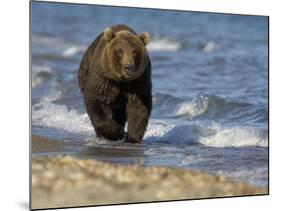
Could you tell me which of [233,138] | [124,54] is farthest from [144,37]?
[233,138]

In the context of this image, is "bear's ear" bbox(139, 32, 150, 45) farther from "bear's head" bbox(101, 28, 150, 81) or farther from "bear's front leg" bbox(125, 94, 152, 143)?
"bear's front leg" bbox(125, 94, 152, 143)

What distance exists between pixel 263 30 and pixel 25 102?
94.9 inches

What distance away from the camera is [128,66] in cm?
735

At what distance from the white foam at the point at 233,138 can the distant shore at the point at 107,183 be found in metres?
0.40

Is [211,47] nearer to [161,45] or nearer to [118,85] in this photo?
[161,45]

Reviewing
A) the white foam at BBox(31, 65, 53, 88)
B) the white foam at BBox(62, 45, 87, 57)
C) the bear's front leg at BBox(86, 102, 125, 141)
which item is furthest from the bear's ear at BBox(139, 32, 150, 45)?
the white foam at BBox(62, 45, 87, 57)

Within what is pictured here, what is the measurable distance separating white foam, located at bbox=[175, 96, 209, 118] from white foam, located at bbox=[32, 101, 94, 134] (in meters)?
0.90

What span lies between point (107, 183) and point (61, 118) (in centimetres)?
91

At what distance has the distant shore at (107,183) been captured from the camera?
22.4 feet

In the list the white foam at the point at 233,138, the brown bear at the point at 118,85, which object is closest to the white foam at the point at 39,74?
the brown bear at the point at 118,85

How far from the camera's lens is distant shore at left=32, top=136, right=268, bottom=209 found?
6.81 metres

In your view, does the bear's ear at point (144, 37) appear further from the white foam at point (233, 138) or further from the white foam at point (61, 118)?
the white foam at point (233, 138)

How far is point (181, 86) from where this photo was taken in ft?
28.0

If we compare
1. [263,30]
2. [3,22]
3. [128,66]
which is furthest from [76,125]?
[263,30]
